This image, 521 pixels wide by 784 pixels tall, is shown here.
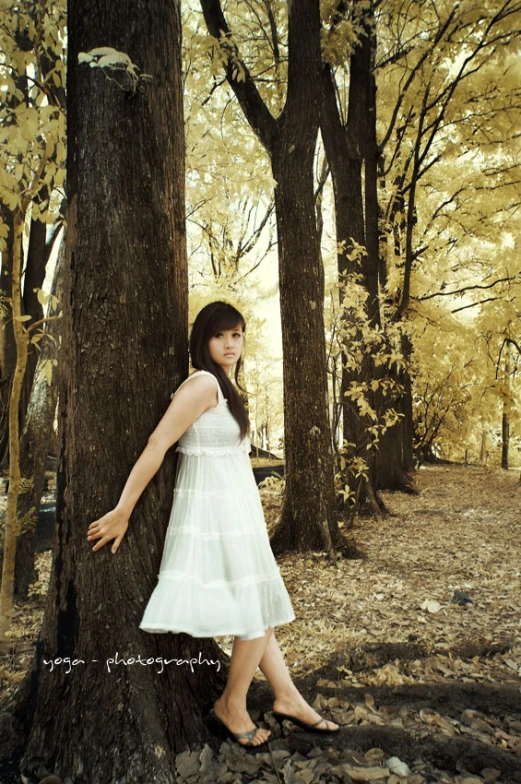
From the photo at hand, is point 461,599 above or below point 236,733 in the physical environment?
below

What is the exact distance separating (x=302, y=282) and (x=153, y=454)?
3.75 m

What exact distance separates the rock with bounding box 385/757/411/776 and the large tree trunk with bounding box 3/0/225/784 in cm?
75

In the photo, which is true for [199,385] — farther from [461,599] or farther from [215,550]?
[461,599]

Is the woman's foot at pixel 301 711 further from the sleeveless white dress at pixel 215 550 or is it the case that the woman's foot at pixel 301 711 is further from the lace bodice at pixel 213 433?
the lace bodice at pixel 213 433

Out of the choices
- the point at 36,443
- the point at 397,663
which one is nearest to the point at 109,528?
the point at 397,663

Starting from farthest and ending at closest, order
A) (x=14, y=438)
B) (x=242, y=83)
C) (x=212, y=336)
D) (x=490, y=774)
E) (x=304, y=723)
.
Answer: (x=242, y=83) → (x=14, y=438) → (x=212, y=336) → (x=304, y=723) → (x=490, y=774)

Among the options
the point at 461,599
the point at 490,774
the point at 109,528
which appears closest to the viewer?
the point at 490,774

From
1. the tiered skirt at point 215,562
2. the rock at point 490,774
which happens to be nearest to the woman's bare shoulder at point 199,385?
the tiered skirt at point 215,562

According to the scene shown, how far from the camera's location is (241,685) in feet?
7.67

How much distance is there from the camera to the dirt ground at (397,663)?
2174 mm

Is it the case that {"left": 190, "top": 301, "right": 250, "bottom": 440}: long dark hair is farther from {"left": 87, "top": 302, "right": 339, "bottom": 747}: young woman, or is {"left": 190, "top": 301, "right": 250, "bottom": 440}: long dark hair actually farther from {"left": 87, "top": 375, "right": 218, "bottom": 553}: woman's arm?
{"left": 87, "top": 375, "right": 218, "bottom": 553}: woman's arm

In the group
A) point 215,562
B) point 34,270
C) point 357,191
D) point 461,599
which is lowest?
point 461,599

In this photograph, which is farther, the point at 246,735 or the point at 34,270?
the point at 34,270

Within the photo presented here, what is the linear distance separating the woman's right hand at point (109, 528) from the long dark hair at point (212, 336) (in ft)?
2.09
